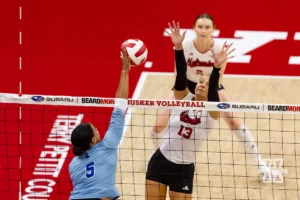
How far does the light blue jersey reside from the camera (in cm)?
940

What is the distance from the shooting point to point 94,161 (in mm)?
9461

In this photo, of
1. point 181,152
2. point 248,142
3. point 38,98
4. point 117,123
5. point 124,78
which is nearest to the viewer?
point 117,123

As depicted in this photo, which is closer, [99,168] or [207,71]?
[99,168]

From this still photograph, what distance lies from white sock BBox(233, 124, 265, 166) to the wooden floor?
0.68 ft

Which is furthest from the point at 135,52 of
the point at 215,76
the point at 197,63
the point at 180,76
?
the point at 197,63

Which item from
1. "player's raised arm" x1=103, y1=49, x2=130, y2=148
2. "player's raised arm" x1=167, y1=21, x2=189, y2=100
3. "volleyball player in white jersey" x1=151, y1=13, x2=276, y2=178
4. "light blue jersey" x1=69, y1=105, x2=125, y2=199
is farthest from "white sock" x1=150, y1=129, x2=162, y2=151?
"light blue jersey" x1=69, y1=105, x2=125, y2=199

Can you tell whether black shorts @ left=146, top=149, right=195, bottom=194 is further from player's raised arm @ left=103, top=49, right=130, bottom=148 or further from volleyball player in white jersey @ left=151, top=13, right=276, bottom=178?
volleyball player in white jersey @ left=151, top=13, right=276, bottom=178

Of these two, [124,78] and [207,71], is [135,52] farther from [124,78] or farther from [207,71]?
[207,71]

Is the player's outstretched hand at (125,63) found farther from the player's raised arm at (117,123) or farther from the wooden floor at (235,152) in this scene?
the wooden floor at (235,152)

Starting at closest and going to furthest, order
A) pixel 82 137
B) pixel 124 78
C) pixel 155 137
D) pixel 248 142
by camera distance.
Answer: pixel 82 137 < pixel 124 78 < pixel 155 137 < pixel 248 142

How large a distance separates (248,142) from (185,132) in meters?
2.50

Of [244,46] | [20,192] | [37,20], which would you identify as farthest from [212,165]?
[37,20]

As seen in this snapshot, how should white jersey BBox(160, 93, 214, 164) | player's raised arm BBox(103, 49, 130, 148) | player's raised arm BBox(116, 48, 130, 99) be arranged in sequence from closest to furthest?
player's raised arm BBox(103, 49, 130, 148)
player's raised arm BBox(116, 48, 130, 99)
white jersey BBox(160, 93, 214, 164)

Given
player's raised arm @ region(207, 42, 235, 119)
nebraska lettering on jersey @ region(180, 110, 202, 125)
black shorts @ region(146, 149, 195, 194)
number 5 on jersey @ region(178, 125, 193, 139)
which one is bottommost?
black shorts @ region(146, 149, 195, 194)
